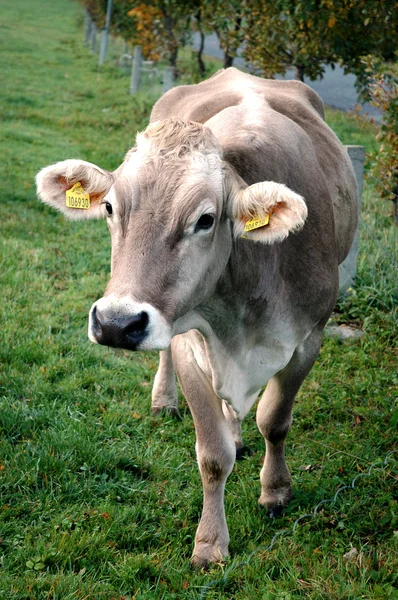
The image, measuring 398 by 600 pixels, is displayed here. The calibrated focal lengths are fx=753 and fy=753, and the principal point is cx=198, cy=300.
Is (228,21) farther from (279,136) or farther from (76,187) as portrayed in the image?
(76,187)

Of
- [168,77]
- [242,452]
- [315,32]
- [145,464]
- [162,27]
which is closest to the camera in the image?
[145,464]

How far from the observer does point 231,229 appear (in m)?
3.16

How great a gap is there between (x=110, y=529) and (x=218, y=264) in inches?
52.6

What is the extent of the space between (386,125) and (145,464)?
4073 millimetres

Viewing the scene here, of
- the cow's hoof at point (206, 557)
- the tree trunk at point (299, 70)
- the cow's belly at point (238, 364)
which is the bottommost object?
the tree trunk at point (299, 70)

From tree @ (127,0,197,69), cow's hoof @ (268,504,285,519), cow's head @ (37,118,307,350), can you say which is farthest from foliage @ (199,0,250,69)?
cow's hoof @ (268,504,285,519)

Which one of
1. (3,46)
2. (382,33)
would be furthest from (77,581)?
(3,46)

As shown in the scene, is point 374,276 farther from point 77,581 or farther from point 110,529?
point 77,581

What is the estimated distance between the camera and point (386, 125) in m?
6.68

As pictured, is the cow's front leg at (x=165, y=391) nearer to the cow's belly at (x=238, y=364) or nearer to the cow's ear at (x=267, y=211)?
the cow's belly at (x=238, y=364)

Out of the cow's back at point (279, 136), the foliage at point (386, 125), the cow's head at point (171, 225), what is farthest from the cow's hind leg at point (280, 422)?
the foliage at point (386, 125)

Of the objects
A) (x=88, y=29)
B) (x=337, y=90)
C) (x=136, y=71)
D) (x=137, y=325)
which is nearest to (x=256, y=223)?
(x=137, y=325)

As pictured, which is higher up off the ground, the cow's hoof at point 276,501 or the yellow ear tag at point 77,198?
the yellow ear tag at point 77,198

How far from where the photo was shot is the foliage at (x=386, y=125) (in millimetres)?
6352
